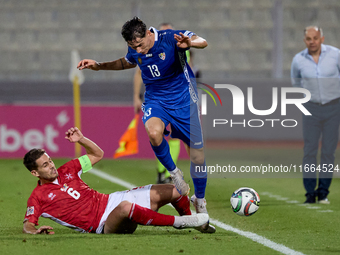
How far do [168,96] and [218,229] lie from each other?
4.14 ft

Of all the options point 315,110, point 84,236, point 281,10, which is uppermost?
point 281,10

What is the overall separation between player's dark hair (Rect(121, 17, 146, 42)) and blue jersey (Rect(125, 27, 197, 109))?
0.26 m

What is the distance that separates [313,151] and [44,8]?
33.2 feet

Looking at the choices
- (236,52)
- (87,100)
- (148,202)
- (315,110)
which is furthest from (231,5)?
(148,202)

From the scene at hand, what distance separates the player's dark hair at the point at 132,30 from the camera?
16.5 ft

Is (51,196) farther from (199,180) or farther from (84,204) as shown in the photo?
(199,180)

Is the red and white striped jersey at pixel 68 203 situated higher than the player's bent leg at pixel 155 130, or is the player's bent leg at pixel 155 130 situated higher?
the player's bent leg at pixel 155 130

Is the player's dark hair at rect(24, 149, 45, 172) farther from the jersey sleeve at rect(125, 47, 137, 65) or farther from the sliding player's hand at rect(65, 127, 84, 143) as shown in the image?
the jersey sleeve at rect(125, 47, 137, 65)

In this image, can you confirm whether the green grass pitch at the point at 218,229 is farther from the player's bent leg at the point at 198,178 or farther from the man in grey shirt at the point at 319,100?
the man in grey shirt at the point at 319,100

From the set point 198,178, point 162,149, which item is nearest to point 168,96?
point 162,149

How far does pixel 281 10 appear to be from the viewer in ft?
46.7

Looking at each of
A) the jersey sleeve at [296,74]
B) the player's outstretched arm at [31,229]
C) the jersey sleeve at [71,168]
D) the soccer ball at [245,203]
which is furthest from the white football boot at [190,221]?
the jersey sleeve at [296,74]

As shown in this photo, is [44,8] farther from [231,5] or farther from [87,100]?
[231,5]

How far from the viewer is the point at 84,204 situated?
477 centimetres
